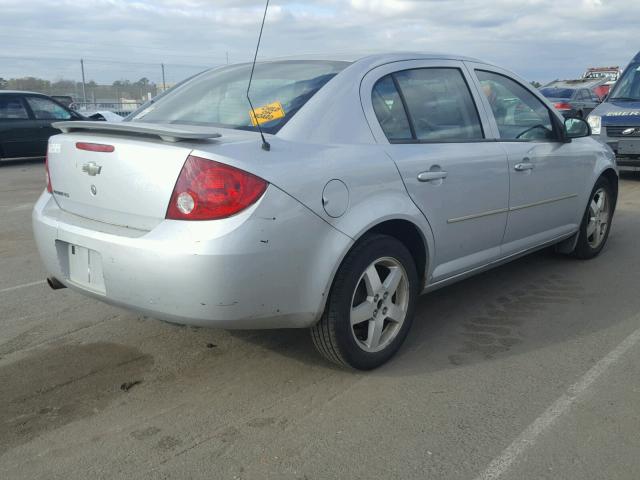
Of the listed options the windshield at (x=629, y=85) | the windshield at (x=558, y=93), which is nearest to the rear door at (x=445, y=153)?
the windshield at (x=629, y=85)

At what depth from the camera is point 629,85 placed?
1090cm

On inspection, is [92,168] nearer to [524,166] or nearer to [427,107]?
[427,107]

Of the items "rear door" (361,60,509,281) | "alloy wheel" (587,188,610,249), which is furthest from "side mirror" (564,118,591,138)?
"rear door" (361,60,509,281)

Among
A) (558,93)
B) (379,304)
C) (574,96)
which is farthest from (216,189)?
(558,93)

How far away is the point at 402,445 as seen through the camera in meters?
2.80

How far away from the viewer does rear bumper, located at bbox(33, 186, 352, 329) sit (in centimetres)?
281

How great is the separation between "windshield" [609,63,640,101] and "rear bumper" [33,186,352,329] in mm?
9473

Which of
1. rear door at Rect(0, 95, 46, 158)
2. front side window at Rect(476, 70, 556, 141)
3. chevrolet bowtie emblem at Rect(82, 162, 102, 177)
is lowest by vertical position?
rear door at Rect(0, 95, 46, 158)

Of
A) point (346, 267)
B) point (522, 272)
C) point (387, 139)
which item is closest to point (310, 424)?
point (346, 267)

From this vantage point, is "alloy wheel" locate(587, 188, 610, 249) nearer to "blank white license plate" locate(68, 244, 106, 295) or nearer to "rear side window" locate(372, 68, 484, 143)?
"rear side window" locate(372, 68, 484, 143)

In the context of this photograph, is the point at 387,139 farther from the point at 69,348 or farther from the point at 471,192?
the point at 69,348

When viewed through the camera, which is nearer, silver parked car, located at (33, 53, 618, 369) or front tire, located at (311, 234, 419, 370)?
silver parked car, located at (33, 53, 618, 369)

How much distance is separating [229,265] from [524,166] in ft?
8.21

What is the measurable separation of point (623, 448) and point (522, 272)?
2754mm
